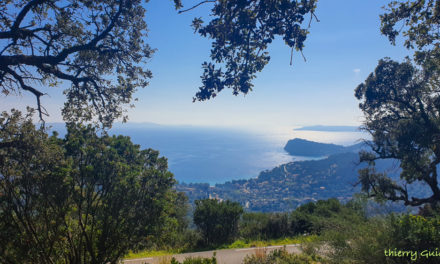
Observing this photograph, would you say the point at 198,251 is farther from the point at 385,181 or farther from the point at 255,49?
the point at 385,181

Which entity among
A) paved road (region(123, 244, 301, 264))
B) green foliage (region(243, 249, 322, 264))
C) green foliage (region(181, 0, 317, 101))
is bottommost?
paved road (region(123, 244, 301, 264))

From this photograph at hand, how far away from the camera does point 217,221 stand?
10.3m

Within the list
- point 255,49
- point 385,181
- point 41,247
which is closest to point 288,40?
point 255,49

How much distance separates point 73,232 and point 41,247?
99 centimetres

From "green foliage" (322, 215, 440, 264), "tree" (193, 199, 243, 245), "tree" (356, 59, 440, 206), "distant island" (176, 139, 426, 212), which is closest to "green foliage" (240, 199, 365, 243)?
"tree" (193, 199, 243, 245)

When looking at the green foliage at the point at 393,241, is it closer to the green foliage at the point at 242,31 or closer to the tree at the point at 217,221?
the green foliage at the point at 242,31

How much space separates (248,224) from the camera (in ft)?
39.3

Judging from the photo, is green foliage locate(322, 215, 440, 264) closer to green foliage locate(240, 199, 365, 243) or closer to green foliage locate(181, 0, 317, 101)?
green foliage locate(181, 0, 317, 101)

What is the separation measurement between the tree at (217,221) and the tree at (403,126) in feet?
32.6

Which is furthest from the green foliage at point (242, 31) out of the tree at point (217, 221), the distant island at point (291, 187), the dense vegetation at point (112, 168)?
the distant island at point (291, 187)

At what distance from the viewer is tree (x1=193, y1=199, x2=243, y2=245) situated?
33.5 feet

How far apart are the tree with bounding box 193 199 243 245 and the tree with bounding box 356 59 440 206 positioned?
9.94 m

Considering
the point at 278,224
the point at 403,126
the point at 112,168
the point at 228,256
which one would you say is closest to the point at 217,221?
the point at 228,256

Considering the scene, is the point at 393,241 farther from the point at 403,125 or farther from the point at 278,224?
the point at 403,125
